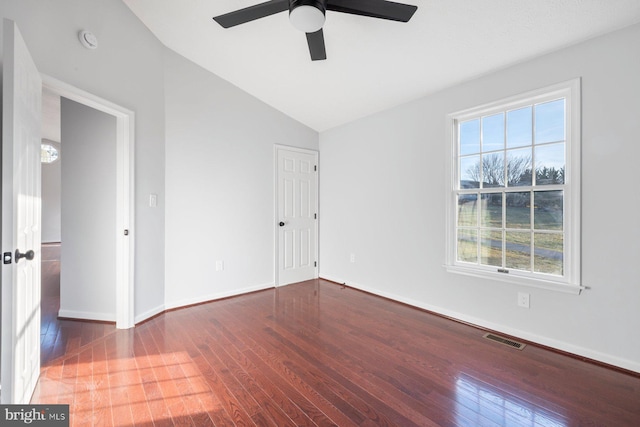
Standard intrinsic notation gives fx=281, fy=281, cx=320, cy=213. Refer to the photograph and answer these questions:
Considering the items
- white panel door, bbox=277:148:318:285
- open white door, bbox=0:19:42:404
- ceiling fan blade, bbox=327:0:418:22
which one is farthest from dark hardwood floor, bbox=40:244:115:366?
ceiling fan blade, bbox=327:0:418:22

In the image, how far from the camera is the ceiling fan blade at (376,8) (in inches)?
68.2

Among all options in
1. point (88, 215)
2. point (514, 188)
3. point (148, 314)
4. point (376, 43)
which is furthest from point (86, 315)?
point (514, 188)

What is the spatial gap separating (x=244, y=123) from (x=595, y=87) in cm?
351

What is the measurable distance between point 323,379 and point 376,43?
9.21ft

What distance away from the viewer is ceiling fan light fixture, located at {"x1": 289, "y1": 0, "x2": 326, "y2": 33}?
168 centimetres

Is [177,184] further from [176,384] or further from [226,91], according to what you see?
[176,384]

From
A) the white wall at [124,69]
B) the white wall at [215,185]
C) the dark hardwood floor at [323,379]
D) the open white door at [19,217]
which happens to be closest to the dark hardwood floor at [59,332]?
the dark hardwood floor at [323,379]

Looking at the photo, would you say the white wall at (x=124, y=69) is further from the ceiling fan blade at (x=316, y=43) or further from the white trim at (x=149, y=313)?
the ceiling fan blade at (x=316, y=43)

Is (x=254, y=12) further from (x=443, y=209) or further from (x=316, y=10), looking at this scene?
(x=443, y=209)

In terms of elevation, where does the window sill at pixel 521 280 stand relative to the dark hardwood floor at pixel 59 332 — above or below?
above

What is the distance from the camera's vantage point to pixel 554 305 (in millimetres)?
2316

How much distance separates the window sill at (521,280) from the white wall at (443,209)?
57mm

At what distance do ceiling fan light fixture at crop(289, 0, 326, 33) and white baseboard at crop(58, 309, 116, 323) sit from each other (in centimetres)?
317

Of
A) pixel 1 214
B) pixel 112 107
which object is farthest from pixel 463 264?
pixel 112 107
